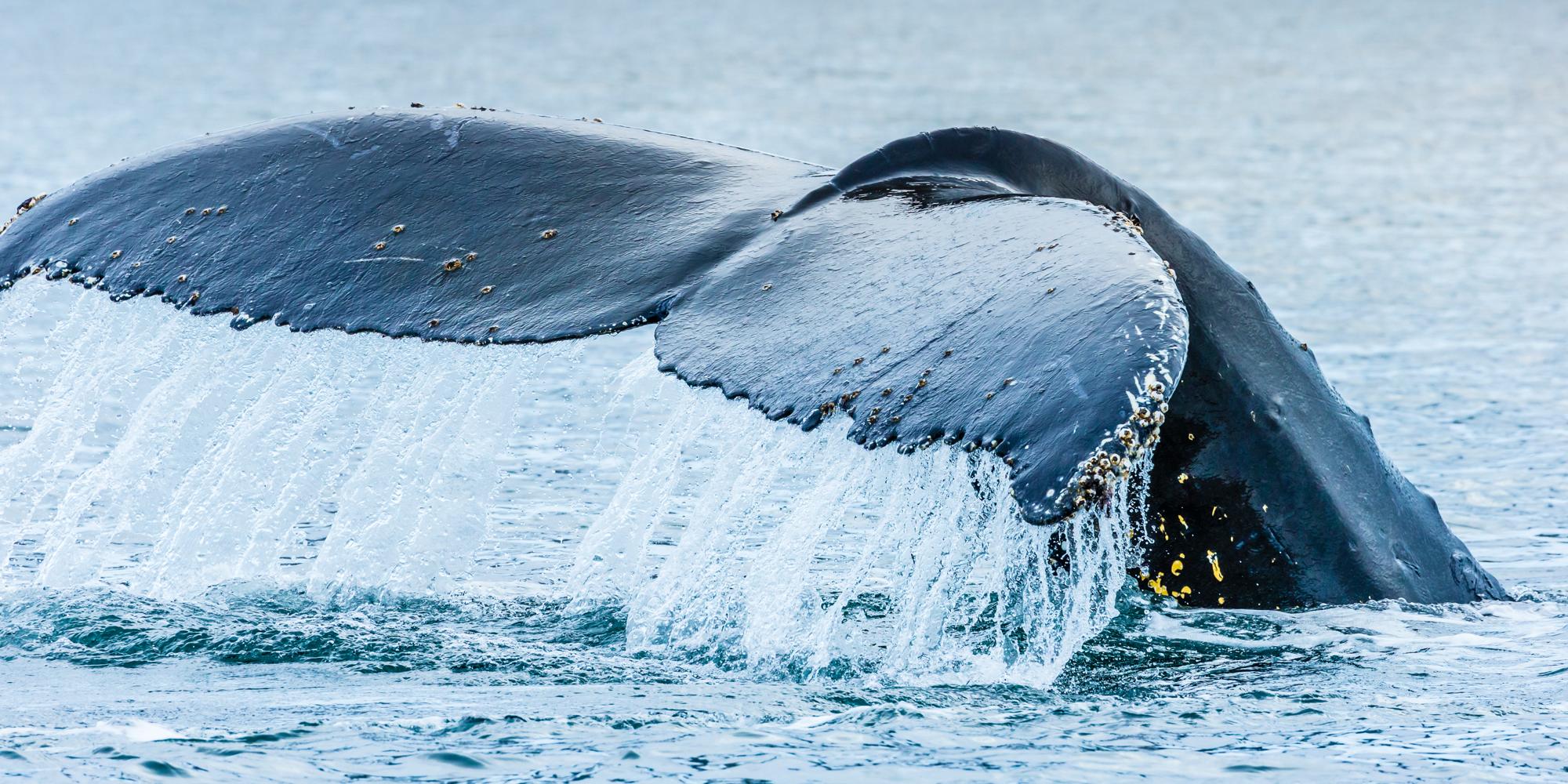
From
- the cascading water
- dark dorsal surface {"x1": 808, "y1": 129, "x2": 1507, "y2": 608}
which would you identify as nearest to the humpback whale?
dark dorsal surface {"x1": 808, "y1": 129, "x2": 1507, "y2": 608}

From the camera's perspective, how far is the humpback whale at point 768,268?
3949mm

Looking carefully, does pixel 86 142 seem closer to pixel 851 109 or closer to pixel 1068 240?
pixel 851 109

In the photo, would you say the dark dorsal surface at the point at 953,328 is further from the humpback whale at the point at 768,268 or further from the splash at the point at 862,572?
the splash at the point at 862,572

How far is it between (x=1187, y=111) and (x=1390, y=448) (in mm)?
20548

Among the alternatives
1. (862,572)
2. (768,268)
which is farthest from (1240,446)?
(768,268)

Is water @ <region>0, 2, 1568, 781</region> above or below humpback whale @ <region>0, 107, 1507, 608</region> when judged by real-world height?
below

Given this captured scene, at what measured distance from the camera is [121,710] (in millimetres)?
5078

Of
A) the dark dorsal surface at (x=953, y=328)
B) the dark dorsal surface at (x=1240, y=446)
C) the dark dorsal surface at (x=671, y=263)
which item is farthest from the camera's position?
the dark dorsal surface at (x=1240, y=446)

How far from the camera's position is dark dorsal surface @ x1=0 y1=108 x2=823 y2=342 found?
4.37 metres

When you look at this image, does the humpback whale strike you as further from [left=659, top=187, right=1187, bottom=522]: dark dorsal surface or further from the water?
the water

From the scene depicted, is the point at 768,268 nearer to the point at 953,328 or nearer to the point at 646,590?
the point at 953,328

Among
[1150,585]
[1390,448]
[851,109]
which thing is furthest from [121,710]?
[851,109]

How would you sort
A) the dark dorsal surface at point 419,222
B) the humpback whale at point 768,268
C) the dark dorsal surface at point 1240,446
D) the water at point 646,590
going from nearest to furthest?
the humpback whale at point 768,268
the dark dorsal surface at point 419,222
the water at point 646,590
the dark dorsal surface at point 1240,446

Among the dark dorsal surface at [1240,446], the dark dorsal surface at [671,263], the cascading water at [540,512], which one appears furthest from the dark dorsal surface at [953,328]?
the dark dorsal surface at [1240,446]
